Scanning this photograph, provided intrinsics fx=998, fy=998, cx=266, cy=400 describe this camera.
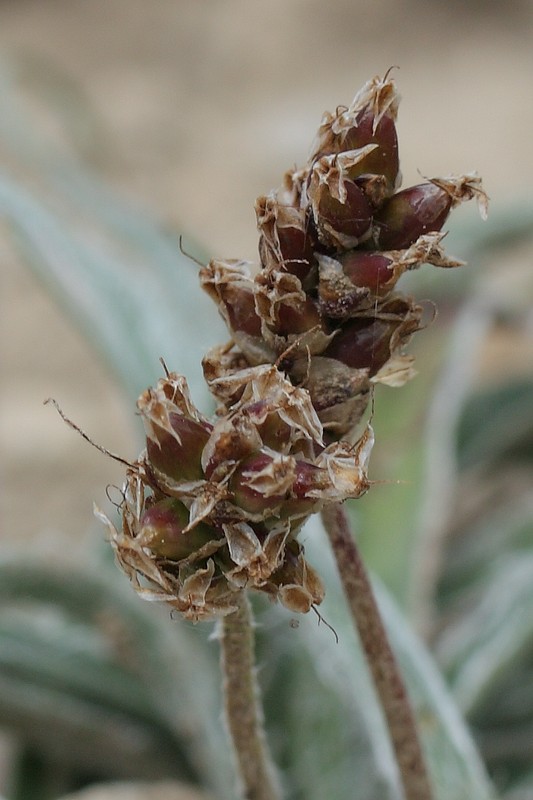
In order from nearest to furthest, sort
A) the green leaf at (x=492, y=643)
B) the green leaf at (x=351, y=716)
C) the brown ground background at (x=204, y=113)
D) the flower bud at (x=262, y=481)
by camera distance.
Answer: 1. the flower bud at (x=262, y=481)
2. the green leaf at (x=351, y=716)
3. the green leaf at (x=492, y=643)
4. the brown ground background at (x=204, y=113)

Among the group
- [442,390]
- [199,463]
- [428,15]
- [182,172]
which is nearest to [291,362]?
[199,463]

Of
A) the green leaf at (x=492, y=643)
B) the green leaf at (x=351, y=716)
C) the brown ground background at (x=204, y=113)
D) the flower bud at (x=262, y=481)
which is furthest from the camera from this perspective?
the brown ground background at (x=204, y=113)

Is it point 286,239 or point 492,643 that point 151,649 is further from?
point 286,239

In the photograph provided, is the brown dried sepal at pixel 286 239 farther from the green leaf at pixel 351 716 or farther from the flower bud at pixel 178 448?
the green leaf at pixel 351 716

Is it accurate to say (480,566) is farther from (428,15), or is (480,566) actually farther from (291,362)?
(428,15)

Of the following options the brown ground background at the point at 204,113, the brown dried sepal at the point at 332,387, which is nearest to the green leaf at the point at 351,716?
the brown dried sepal at the point at 332,387

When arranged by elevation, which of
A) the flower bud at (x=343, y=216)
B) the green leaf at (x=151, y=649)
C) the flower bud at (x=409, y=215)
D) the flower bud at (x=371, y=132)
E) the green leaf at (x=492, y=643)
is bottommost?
the green leaf at (x=492, y=643)

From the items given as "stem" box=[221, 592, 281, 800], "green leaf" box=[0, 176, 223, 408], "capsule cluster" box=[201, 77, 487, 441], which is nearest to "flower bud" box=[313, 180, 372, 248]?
"capsule cluster" box=[201, 77, 487, 441]
